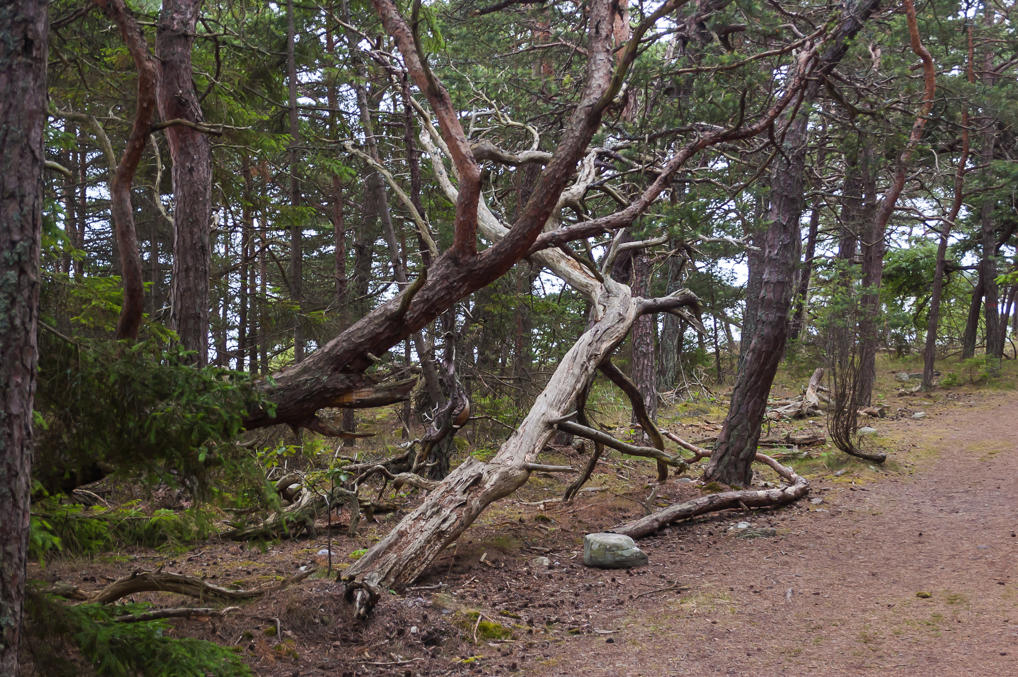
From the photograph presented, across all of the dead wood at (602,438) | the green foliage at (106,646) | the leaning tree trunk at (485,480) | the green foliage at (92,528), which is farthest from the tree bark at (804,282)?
the green foliage at (106,646)

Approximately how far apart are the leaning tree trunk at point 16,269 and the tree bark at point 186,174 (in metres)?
4.09

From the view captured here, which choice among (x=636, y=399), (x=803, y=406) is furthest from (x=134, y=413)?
(x=803, y=406)

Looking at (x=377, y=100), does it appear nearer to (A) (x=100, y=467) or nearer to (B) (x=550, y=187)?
(B) (x=550, y=187)

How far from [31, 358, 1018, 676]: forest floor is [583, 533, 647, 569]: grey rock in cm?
10

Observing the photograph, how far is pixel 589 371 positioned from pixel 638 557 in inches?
89.9

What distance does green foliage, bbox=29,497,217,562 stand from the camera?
3.06 m

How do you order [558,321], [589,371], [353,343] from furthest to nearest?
[558,321] → [589,371] → [353,343]

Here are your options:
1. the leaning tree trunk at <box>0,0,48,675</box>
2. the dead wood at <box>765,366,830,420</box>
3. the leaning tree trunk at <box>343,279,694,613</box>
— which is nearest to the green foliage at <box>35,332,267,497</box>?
the leaning tree trunk at <box>0,0,48,675</box>

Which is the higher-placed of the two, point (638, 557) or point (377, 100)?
point (377, 100)

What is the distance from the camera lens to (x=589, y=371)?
26.4ft

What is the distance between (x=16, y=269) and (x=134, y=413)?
3.27 feet

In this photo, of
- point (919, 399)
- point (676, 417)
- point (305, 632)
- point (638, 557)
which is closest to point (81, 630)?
point (305, 632)

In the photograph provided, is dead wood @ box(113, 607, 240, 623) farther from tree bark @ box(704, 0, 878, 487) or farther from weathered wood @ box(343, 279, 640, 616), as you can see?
tree bark @ box(704, 0, 878, 487)

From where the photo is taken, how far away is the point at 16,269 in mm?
2535
